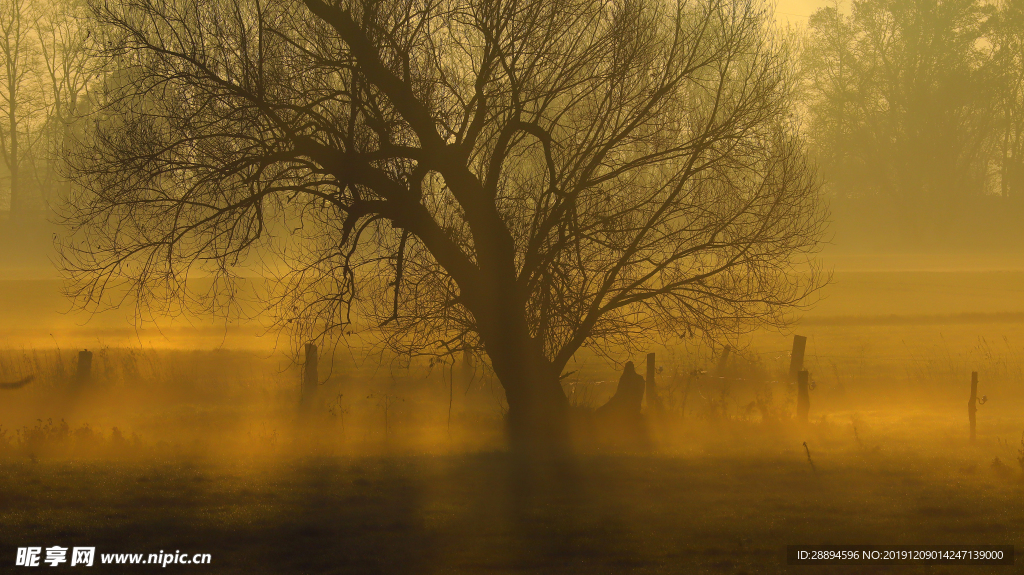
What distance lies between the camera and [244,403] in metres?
17.7

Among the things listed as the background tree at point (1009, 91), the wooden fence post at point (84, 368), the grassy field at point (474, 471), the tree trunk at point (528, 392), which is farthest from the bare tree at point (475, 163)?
the background tree at point (1009, 91)

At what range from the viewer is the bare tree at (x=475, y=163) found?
10203 millimetres

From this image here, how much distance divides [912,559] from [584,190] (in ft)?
22.6

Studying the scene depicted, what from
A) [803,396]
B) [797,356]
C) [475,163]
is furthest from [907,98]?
[475,163]

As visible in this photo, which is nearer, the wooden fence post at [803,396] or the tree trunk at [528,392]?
the tree trunk at [528,392]

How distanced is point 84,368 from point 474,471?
12.8 meters

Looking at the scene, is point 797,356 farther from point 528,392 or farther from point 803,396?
point 528,392

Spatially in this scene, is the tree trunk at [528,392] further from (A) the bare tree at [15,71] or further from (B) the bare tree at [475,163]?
(A) the bare tree at [15,71]

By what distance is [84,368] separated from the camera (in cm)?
1895

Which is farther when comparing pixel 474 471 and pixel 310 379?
pixel 310 379

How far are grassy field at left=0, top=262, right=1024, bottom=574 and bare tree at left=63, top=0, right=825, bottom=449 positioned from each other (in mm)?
2114

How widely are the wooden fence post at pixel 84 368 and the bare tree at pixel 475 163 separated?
321 inches

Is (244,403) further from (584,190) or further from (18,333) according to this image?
(18,333)

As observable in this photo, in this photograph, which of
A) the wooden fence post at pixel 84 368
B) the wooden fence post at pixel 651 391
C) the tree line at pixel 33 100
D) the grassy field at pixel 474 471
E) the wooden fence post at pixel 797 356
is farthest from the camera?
the tree line at pixel 33 100
